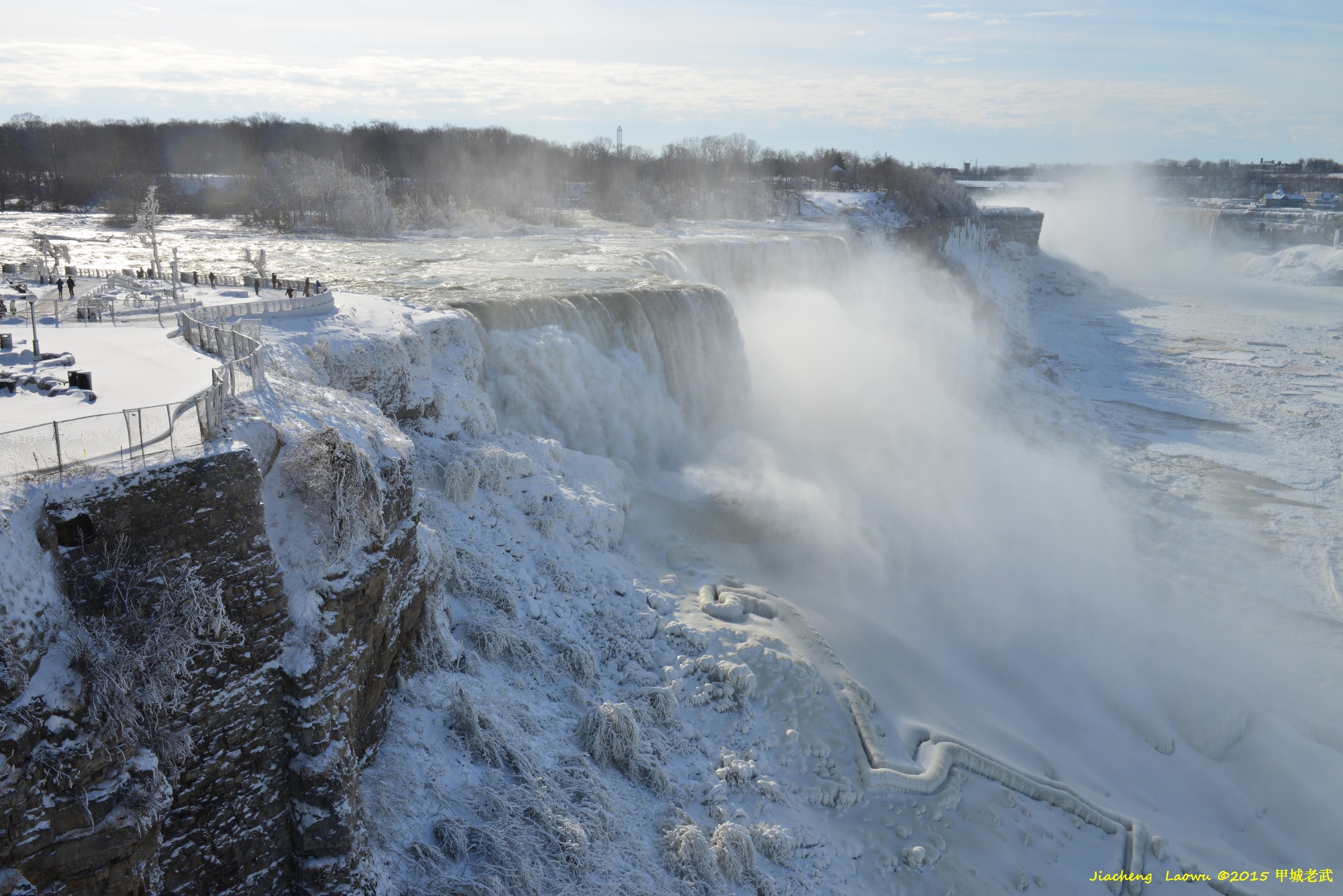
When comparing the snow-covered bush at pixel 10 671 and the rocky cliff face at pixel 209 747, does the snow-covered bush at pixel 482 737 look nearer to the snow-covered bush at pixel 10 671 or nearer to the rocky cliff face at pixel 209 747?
the rocky cliff face at pixel 209 747

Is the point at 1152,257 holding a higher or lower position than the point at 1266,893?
higher

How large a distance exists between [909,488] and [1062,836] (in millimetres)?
11559

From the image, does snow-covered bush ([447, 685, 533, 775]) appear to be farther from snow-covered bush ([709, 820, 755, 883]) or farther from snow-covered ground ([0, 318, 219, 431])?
snow-covered ground ([0, 318, 219, 431])

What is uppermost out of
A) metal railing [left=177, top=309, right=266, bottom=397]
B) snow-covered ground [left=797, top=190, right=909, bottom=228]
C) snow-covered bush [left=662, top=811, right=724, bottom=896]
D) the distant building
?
the distant building

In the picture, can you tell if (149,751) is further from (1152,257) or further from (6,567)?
(1152,257)

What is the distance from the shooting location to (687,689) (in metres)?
13.1

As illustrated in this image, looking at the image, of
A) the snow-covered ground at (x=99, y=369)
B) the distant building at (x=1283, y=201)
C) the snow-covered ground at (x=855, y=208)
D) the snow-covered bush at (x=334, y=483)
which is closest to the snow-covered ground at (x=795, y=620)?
the snow-covered bush at (x=334, y=483)

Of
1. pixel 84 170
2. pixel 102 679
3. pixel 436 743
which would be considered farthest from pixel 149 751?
pixel 84 170

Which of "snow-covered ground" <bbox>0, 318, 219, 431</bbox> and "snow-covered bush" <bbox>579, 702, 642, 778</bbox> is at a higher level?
"snow-covered ground" <bbox>0, 318, 219, 431</bbox>

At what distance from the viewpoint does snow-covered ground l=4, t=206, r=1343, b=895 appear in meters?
10.6

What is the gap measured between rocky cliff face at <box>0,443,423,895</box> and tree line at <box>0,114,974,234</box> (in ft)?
131

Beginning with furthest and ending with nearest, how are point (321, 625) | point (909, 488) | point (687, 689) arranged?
point (909, 488)
point (687, 689)
point (321, 625)

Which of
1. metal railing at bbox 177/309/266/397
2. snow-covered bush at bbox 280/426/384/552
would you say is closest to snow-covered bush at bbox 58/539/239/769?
snow-covered bush at bbox 280/426/384/552

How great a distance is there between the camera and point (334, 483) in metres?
9.08
